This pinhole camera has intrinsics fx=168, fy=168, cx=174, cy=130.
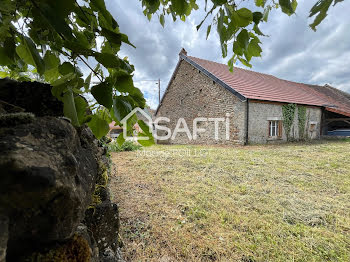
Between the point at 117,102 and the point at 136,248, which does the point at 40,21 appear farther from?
the point at 136,248

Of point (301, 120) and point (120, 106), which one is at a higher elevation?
point (301, 120)

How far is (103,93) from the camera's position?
480mm

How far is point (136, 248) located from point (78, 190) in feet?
5.57

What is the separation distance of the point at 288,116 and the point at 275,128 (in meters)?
1.31

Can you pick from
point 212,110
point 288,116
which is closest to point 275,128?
point 288,116

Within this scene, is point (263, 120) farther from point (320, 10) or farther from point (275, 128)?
point (320, 10)

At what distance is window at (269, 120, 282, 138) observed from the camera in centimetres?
1080

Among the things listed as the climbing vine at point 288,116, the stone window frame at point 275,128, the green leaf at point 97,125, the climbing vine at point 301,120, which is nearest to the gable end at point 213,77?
the stone window frame at point 275,128

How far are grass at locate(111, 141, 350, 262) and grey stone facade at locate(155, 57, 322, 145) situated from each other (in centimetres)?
559

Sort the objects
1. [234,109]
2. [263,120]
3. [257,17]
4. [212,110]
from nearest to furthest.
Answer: [257,17]
[234,109]
[263,120]
[212,110]

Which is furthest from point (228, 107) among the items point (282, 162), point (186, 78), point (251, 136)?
point (282, 162)

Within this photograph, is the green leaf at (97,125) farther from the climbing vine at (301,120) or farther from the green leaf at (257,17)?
the climbing vine at (301,120)

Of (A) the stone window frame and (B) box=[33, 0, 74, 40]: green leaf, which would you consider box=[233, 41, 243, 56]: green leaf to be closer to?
(B) box=[33, 0, 74, 40]: green leaf

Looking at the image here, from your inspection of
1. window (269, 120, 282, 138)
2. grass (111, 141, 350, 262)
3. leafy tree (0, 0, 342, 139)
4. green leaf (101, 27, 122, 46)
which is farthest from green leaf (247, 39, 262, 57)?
window (269, 120, 282, 138)
